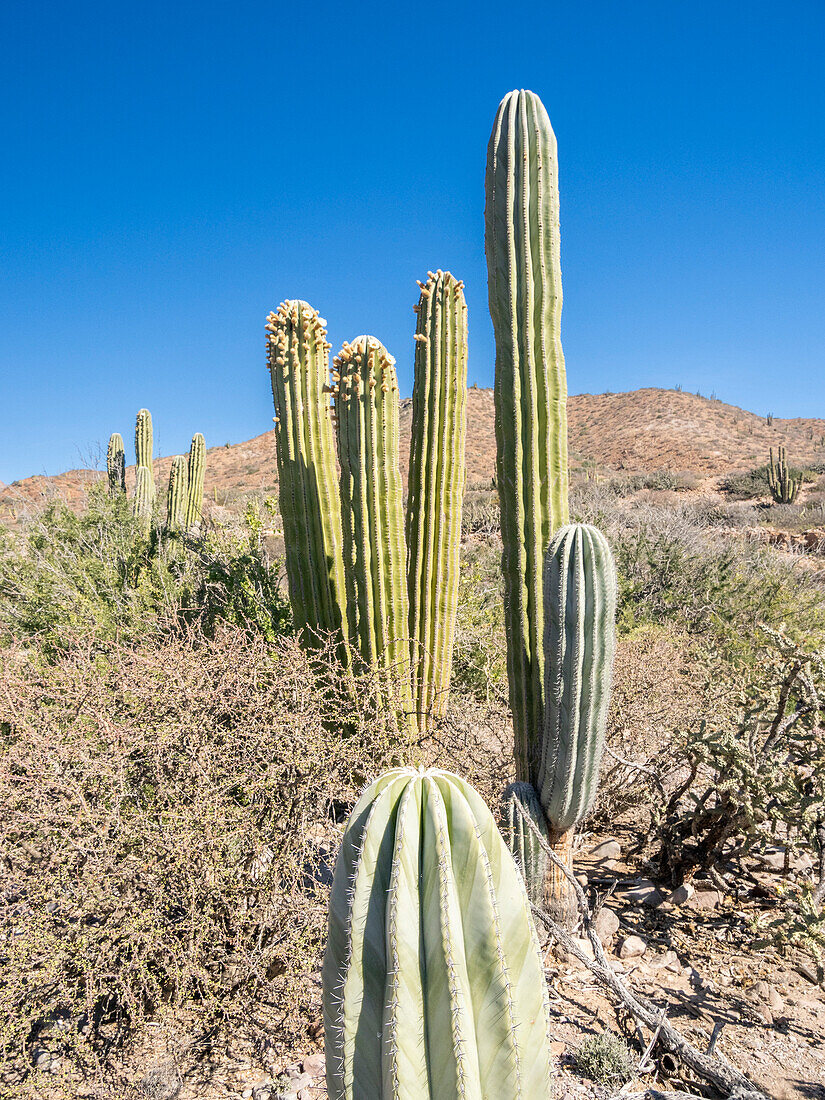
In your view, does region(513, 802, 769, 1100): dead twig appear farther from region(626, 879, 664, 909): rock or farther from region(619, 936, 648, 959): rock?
region(626, 879, 664, 909): rock

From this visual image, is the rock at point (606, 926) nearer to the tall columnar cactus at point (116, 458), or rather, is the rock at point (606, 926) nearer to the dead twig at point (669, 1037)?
the dead twig at point (669, 1037)

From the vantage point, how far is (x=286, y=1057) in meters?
2.76

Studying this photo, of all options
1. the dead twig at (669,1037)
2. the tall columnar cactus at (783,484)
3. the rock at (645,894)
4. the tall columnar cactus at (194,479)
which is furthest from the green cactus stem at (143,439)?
the tall columnar cactus at (783,484)

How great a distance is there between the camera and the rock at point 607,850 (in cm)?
427

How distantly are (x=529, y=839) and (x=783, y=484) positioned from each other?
21351 mm

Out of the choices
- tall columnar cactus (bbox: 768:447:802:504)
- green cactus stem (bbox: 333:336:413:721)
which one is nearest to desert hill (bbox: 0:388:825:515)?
tall columnar cactus (bbox: 768:447:802:504)

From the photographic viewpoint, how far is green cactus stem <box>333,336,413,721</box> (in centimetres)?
459

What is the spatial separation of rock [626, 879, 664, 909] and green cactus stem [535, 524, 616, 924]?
0.86m

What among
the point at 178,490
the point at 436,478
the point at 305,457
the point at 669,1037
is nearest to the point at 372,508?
the point at 436,478

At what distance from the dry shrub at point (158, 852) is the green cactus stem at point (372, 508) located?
1252mm

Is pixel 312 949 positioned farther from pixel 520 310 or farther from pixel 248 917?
pixel 520 310

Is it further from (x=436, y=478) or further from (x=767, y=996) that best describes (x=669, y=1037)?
(x=436, y=478)

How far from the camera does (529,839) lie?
3311mm

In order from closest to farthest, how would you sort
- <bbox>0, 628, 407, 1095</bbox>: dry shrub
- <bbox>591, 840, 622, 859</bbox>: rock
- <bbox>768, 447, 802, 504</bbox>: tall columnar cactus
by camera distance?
<bbox>0, 628, 407, 1095</bbox>: dry shrub, <bbox>591, 840, 622, 859</bbox>: rock, <bbox>768, 447, 802, 504</bbox>: tall columnar cactus
